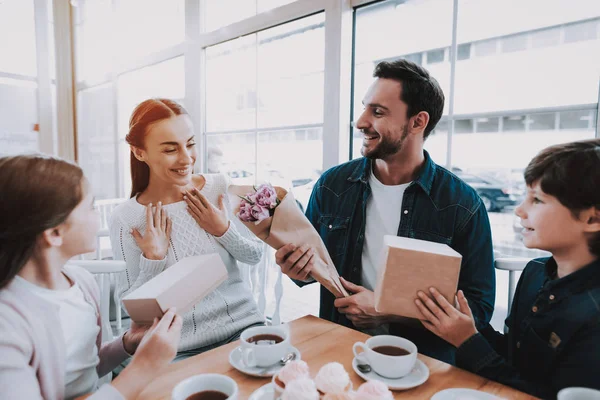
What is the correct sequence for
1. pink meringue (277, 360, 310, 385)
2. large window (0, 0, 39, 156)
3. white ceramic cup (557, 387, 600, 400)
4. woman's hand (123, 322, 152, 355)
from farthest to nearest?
large window (0, 0, 39, 156) → woman's hand (123, 322, 152, 355) → pink meringue (277, 360, 310, 385) → white ceramic cup (557, 387, 600, 400)

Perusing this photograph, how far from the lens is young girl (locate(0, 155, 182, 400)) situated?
771 mm

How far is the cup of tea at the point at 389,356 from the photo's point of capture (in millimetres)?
869

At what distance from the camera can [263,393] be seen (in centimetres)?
82

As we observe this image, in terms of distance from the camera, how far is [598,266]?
0.93 m

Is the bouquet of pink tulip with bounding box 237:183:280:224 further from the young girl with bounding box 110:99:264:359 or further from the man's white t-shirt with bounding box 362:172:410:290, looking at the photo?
the man's white t-shirt with bounding box 362:172:410:290

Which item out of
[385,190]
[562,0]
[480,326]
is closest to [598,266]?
[480,326]

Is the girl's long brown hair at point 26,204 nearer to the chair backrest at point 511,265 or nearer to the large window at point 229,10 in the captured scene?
the chair backrest at point 511,265

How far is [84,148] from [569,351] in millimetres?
4674

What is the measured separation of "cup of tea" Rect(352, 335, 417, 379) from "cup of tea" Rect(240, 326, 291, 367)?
0.17 metres

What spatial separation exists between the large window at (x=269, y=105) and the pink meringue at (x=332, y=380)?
1706 mm

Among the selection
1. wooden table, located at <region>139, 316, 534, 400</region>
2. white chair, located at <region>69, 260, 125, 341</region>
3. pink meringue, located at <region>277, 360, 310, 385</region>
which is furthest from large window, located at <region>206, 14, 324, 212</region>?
pink meringue, located at <region>277, 360, 310, 385</region>

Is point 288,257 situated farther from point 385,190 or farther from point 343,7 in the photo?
point 343,7

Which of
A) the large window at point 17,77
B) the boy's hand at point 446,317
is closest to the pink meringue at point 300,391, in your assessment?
the boy's hand at point 446,317

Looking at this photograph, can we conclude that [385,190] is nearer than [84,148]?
Yes
